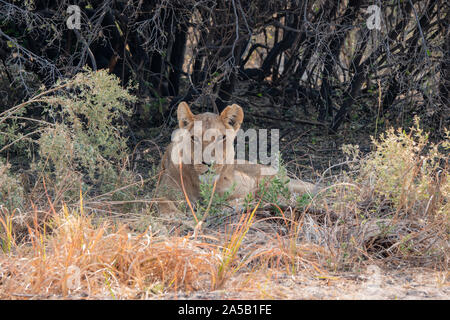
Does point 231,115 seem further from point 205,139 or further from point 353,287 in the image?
point 353,287

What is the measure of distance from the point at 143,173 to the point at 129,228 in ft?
7.63

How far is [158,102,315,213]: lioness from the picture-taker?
5207 mm

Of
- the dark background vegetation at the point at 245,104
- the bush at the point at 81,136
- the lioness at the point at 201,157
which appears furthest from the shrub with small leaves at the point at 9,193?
the lioness at the point at 201,157

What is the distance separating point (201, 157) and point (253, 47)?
10.6ft

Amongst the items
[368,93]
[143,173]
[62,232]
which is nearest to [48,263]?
[62,232]

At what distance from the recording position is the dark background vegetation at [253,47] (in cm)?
648

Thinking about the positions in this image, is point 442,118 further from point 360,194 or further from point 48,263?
point 48,263

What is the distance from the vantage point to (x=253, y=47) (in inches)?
315

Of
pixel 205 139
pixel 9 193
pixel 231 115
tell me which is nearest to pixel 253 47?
pixel 231 115

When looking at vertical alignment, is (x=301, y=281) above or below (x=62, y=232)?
below

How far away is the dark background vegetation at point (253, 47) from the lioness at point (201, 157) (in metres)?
0.87

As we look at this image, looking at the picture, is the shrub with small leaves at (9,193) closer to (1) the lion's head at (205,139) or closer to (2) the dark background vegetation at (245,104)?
(2) the dark background vegetation at (245,104)

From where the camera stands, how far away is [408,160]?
14.9ft

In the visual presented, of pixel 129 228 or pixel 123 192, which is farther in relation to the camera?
pixel 123 192
